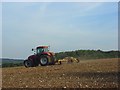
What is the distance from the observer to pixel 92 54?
Answer: 177 feet

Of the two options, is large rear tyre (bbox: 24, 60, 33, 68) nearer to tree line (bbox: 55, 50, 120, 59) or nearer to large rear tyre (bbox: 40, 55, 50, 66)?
large rear tyre (bbox: 40, 55, 50, 66)

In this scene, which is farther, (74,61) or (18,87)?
(74,61)

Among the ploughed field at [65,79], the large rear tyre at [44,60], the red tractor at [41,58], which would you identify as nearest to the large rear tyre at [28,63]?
the red tractor at [41,58]

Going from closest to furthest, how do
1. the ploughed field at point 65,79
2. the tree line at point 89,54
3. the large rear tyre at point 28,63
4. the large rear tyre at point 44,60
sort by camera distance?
the ploughed field at point 65,79 < the large rear tyre at point 44,60 < the large rear tyre at point 28,63 < the tree line at point 89,54

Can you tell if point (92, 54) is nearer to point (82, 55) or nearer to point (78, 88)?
point (82, 55)

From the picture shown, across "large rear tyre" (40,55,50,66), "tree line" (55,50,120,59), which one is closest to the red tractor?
"large rear tyre" (40,55,50,66)

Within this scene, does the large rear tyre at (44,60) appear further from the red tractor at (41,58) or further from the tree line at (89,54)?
the tree line at (89,54)

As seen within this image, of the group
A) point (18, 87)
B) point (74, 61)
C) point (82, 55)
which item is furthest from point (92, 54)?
point (18, 87)

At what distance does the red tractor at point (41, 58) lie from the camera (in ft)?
99.5

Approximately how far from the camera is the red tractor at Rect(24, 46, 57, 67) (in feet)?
99.5

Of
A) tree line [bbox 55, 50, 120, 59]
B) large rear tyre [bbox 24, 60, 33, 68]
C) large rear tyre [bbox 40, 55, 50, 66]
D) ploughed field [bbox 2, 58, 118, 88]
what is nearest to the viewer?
ploughed field [bbox 2, 58, 118, 88]

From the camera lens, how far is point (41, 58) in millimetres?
30500

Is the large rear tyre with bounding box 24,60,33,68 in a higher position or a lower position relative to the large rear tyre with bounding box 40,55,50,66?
lower

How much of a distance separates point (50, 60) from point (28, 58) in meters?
2.26
